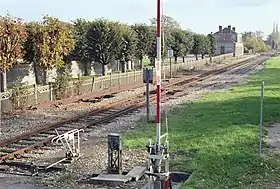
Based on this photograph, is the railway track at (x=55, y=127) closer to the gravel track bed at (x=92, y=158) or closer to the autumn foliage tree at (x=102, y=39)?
the gravel track bed at (x=92, y=158)

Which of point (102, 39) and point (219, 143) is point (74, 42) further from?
point (219, 143)

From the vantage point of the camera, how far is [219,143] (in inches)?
481

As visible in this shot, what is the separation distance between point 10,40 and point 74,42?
26.5 ft

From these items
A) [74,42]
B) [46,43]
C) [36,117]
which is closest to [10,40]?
[46,43]

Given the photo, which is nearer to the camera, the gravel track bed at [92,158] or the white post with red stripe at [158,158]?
the white post with red stripe at [158,158]

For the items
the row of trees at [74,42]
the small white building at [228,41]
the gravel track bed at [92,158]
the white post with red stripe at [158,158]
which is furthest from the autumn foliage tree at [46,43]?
the small white building at [228,41]

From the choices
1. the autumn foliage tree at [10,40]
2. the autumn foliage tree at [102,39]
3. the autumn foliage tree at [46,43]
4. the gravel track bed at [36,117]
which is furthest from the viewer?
the autumn foliage tree at [102,39]

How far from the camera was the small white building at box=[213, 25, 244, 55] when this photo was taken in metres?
130

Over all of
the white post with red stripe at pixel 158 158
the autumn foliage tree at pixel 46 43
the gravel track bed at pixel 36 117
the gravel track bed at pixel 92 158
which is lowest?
the gravel track bed at pixel 92 158

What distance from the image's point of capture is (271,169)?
32.1 ft

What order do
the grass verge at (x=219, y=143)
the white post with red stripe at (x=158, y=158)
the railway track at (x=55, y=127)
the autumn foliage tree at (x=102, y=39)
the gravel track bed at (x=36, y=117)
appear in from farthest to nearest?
1. the autumn foliage tree at (x=102, y=39)
2. the gravel track bed at (x=36, y=117)
3. the railway track at (x=55, y=127)
4. the grass verge at (x=219, y=143)
5. the white post with red stripe at (x=158, y=158)

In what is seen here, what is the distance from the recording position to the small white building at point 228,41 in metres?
130

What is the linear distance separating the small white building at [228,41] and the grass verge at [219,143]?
355 feet

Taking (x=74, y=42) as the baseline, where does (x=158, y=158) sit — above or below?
below
